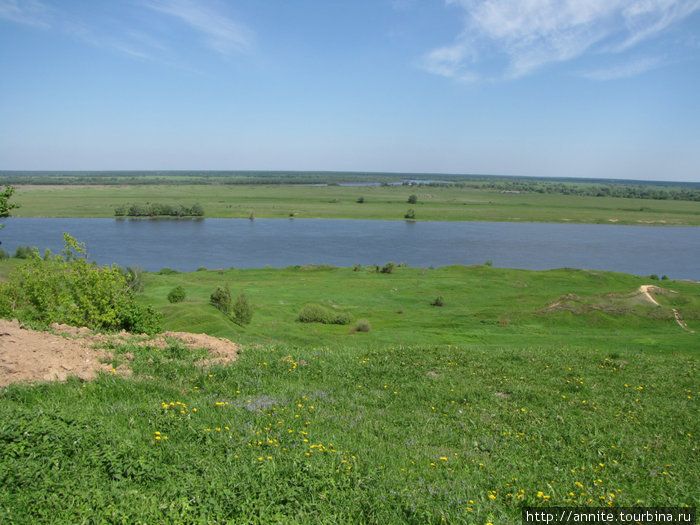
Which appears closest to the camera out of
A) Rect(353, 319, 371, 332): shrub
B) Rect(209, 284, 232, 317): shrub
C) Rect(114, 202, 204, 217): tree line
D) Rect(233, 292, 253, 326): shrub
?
Rect(233, 292, 253, 326): shrub

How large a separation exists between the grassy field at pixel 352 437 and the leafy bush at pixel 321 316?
2341 cm

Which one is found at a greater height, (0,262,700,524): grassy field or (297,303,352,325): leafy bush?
(0,262,700,524): grassy field

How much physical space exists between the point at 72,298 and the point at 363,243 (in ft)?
268

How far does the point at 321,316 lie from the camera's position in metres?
37.8

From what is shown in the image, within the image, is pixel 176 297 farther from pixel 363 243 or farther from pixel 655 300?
pixel 363 243

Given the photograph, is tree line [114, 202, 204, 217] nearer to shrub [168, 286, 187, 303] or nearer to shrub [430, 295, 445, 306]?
shrub [168, 286, 187, 303]

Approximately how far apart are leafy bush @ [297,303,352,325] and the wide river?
38.9 metres

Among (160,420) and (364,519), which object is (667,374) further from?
(160,420)

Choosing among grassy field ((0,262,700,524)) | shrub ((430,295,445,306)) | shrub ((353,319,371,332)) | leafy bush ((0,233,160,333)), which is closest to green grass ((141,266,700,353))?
shrub ((430,295,445,306))

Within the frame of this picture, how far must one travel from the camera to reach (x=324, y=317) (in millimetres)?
37656

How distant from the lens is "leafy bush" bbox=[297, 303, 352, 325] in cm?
3741

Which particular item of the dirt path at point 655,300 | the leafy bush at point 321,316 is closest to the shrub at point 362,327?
the leafy bush at point 321,316

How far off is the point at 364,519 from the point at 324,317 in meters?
32.5

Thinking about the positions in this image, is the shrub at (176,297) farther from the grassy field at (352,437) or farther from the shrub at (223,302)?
the grassy field at (352,437)
